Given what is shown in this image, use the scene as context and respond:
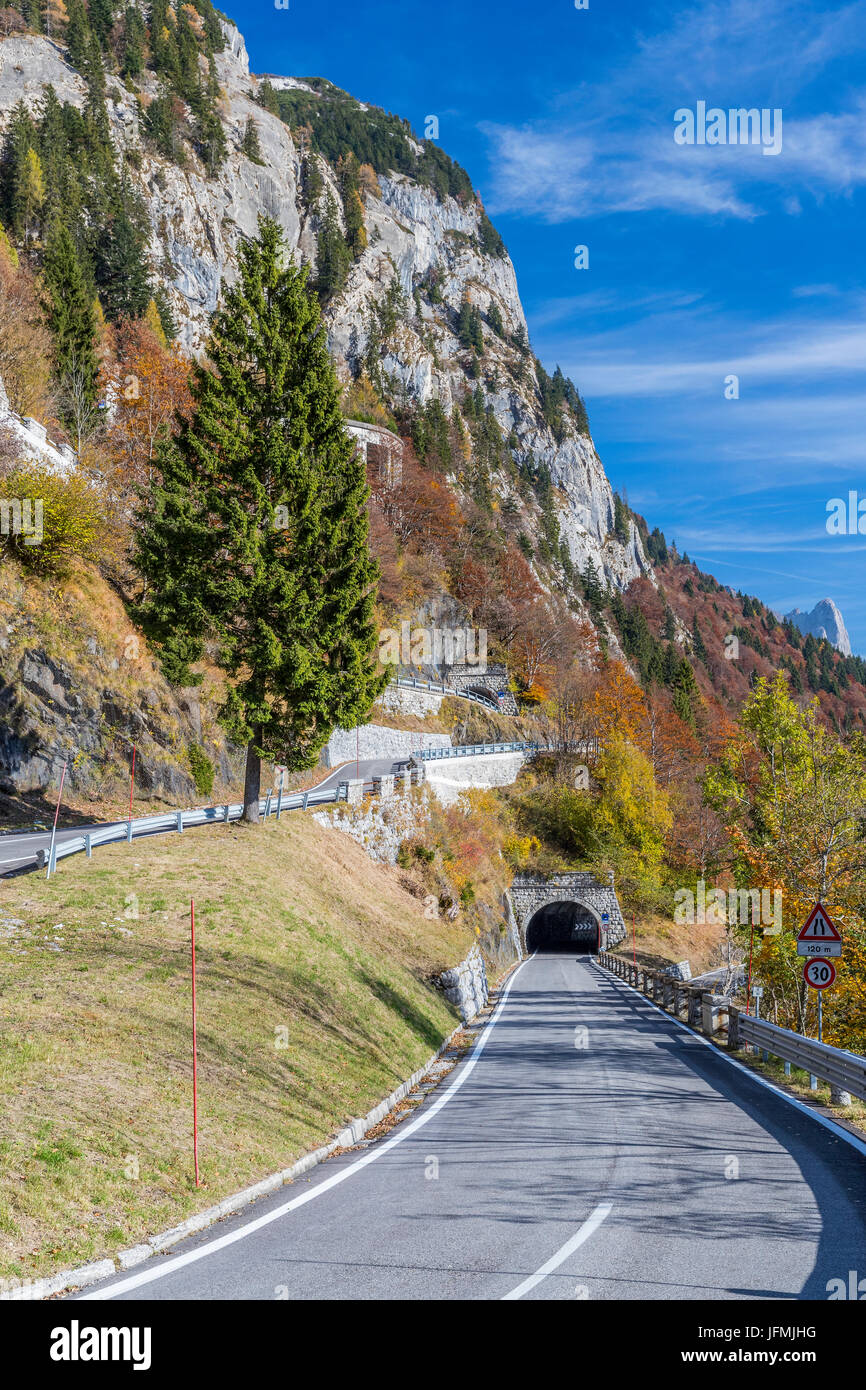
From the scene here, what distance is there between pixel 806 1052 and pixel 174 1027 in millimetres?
9516

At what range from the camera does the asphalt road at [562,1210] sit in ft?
18.7

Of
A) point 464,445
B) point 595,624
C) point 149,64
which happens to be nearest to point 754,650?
point 595,624

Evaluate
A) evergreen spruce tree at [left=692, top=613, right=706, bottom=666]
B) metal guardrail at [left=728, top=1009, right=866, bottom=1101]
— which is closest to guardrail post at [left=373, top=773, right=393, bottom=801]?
metal guardrail at [left=728, top=1009, right=866, bottom=1101]

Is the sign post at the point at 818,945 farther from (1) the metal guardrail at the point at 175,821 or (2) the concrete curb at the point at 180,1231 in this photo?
(1) the metal guardrail at the point at 175,821

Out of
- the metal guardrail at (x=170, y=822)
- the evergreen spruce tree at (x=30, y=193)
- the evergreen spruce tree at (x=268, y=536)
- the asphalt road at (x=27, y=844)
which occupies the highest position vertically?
the evergreen spruce tree at (x=30, y=193)

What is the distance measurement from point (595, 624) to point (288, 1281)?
134m

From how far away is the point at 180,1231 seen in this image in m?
6.98

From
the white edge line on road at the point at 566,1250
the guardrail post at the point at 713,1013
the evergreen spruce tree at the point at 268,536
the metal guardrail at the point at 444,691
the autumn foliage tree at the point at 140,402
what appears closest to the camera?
the white edge line on road at the point at 566,1250

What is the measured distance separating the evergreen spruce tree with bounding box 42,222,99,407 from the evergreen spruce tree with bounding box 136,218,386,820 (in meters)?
28.8

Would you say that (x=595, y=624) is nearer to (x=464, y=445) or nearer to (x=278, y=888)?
(x=464, y=445)

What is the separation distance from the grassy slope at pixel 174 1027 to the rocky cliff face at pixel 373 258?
23.7 m

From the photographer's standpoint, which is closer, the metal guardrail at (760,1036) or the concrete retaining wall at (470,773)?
the metal guardrail at (760,1036)

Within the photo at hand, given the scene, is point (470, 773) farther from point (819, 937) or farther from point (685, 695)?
point (685, 695)

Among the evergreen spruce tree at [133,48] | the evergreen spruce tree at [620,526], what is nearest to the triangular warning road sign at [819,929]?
the evergreen spruce tree at [133,48]
